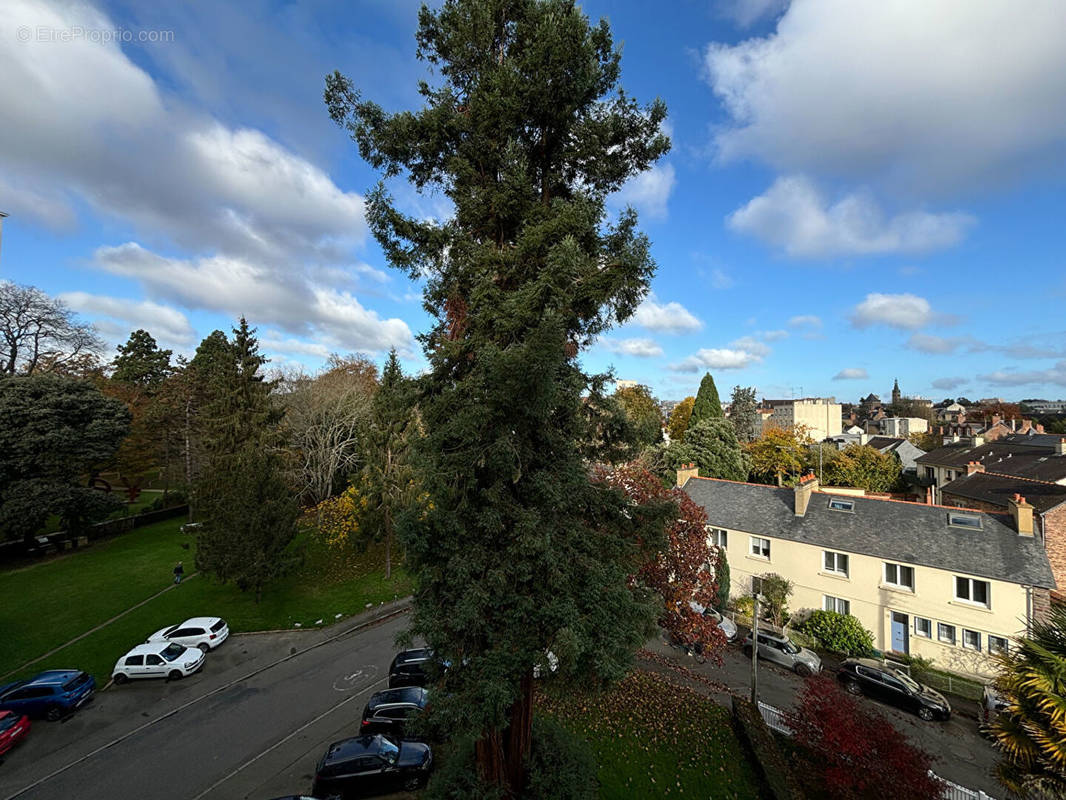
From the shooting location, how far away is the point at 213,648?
18172 mm

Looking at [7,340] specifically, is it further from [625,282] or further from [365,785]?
[625,282]

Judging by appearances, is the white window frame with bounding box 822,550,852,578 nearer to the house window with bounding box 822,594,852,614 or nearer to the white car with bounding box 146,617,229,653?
the house window with bounding box 822,594,852,614

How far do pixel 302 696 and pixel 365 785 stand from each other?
5.86 m

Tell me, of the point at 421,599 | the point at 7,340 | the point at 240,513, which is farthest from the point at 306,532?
the point at 421,599

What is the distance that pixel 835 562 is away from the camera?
844 inches

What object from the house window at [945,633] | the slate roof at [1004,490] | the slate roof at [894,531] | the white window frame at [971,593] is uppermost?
the slate roof at [1004,490]

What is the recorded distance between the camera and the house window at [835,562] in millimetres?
21188

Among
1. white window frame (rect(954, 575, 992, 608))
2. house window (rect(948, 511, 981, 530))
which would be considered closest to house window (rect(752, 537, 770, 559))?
white window frame (rect(954, 575, 992, 608))

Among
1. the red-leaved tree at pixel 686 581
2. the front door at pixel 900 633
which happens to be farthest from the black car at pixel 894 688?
the red-leaved tree at pixel 686 581

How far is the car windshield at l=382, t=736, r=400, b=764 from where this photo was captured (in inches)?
432

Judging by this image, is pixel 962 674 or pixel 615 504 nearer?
pixel 615 504

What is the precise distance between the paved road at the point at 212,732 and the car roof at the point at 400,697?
1316 mm

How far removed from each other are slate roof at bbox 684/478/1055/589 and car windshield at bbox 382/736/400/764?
19641mm

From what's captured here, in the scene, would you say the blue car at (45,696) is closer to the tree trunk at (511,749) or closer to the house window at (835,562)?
the tree trunk at (511,749)
